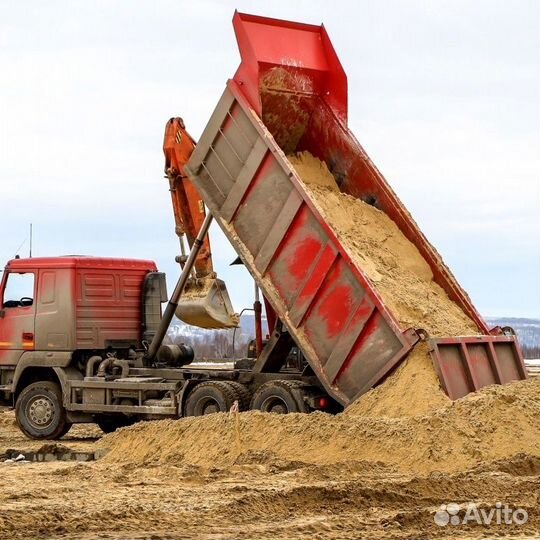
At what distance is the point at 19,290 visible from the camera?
18.8 m

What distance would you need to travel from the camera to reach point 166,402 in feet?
55.8

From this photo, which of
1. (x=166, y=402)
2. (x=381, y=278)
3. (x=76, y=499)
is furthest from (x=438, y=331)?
(x=76, y=499)

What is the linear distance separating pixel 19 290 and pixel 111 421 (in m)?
2.45

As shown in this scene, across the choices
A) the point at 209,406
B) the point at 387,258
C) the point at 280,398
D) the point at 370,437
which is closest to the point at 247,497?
Result: the point at 370,437

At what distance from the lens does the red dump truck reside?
48.8 ft

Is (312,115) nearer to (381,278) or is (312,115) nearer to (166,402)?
(381,278)

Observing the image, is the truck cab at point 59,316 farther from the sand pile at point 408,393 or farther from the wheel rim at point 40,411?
the sand pile at point 408,393

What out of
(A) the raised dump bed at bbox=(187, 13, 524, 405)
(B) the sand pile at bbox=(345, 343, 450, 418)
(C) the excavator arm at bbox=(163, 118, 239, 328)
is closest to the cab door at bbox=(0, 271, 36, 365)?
(C) the excavator arm at bbox=(163, 118, 239, 328)

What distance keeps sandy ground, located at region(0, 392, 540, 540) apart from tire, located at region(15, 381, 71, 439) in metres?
3.94

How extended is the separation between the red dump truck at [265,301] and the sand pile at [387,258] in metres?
0.19

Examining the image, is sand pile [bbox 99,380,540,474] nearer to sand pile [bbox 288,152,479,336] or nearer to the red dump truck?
the red dump truck

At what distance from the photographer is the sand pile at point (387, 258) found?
593 inches
